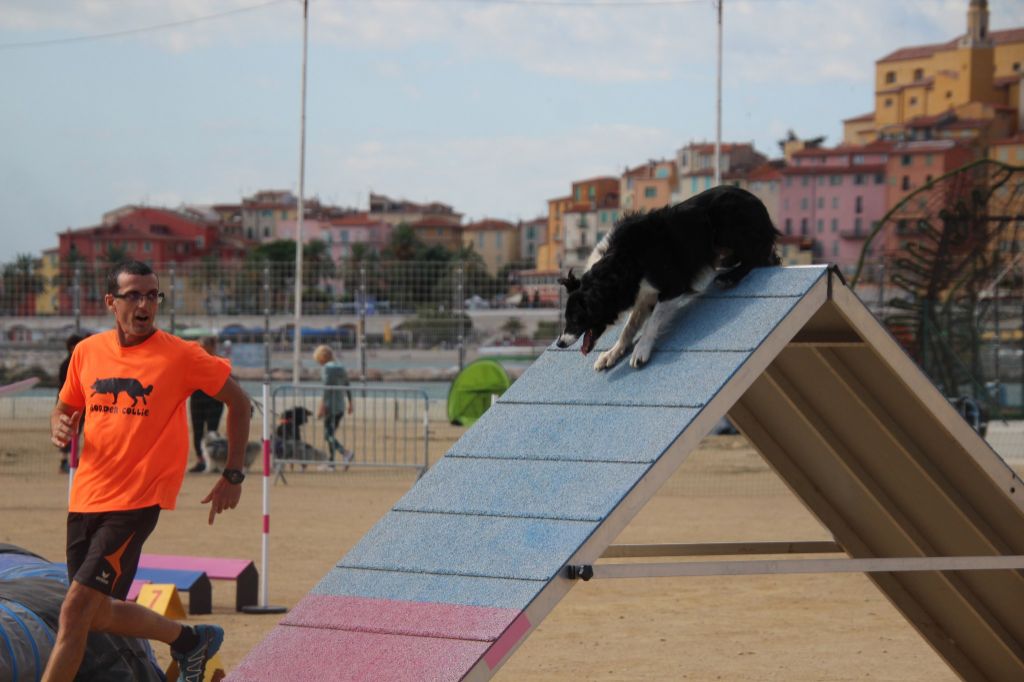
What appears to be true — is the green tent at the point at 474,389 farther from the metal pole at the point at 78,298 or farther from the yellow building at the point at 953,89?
the yellow building at the point at 953,89

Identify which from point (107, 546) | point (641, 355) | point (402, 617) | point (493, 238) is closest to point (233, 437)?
point (107, 546)

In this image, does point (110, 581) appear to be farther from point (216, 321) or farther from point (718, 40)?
point (718, 40)

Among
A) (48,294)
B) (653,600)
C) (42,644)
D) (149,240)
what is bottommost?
(653,600)

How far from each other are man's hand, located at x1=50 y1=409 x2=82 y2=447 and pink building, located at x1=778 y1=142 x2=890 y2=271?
319 feet

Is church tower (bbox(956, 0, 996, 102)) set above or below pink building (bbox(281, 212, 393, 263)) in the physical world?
above

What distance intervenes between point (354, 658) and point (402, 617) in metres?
0.19

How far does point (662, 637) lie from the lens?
745 centimetres

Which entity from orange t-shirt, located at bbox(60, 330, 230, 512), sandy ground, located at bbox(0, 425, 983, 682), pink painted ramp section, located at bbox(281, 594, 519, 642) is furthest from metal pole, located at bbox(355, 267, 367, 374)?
pink painted ramp section, located at bbox(281, 594, 519, 642)

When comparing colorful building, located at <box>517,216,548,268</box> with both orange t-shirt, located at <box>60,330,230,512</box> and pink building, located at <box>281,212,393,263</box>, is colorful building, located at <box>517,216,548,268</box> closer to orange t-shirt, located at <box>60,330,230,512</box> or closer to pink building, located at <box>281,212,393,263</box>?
pink building, located at <box>281,212,393,263</box>

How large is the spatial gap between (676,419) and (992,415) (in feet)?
61.1

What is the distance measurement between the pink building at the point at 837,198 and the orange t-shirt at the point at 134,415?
97256 mm

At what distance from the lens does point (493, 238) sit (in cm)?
13150

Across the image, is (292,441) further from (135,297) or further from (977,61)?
(977,61)

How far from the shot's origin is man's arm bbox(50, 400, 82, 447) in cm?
488
